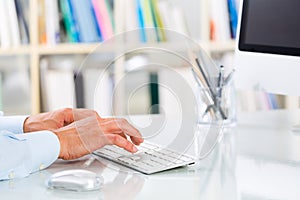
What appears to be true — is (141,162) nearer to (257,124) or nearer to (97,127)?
(97,127)

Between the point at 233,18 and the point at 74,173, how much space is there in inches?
72.4

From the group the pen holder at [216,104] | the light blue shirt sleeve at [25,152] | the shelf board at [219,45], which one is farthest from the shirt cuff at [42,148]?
the shelf board at [219,45]

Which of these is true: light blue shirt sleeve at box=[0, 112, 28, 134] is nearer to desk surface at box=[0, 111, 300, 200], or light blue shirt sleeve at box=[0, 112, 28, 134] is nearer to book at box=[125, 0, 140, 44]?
desk surface at box=[0, 111, 300, 200]

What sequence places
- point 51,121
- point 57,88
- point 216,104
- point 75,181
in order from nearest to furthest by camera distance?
point 75,181 < point 51,121 < point 216,104 < point 57,88

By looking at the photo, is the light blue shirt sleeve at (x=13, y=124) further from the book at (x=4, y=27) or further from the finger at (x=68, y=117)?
the book at (x=4, y=27)

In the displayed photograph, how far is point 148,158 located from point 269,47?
1.42 feet

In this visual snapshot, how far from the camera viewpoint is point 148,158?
4.21 ft

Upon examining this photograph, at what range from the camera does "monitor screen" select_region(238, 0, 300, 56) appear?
4.75 feet

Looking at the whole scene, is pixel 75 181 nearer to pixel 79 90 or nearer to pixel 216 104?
pixel 79 90

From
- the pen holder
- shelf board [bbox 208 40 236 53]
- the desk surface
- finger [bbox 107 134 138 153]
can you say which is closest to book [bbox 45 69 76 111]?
shelf board [bbox 208 40 236 53]

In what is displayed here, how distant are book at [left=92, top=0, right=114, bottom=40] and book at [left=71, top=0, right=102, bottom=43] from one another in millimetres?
17

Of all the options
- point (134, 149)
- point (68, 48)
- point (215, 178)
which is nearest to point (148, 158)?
point (134, 149)

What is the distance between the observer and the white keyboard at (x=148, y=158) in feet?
4.05

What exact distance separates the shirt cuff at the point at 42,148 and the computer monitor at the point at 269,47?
1.78ft
